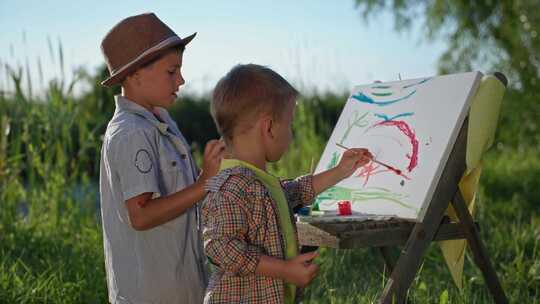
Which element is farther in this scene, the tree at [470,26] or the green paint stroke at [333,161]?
the tree at [470,26]

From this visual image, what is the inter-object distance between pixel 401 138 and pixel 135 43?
1139 mm

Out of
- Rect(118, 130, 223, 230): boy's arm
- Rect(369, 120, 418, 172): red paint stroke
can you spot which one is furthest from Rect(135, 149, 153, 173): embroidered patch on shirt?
Rect(369, 120, 418, 172): red paint stroke

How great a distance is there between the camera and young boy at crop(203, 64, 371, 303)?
6.96ft

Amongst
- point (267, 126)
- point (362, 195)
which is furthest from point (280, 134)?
point (362, 195)

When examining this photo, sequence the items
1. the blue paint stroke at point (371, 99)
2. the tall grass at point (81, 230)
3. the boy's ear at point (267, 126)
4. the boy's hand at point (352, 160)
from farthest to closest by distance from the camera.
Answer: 1. the tall grass at point (81, 230)
2. the blue paint stroke at point (371, 99)
3. the boy's hand at point (352, 160)
4. the boy's ear at point (267, 126)

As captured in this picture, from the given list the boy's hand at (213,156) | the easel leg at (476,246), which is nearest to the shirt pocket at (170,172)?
the boy's hand at (213,156)

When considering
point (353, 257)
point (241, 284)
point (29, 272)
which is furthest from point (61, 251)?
point (241, 284)

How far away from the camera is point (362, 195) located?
3008 mm

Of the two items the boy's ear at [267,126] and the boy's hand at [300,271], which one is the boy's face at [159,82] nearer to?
the boy's ear at [267,126]

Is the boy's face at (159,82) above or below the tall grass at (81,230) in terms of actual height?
above

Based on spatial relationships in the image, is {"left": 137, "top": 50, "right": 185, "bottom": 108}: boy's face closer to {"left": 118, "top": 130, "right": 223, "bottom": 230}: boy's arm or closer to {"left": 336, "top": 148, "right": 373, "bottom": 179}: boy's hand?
{"left": 118, "top": 130, "right": 223, "bottom": 230}: boy's arm

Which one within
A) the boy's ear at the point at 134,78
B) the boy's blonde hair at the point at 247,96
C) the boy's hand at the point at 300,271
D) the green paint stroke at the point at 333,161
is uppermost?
the boy's ear at the point at 134,78

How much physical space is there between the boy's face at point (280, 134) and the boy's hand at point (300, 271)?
33 cm

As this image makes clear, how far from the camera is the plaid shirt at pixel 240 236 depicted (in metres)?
2.12
